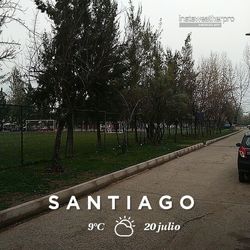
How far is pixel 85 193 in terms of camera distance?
1068 cm

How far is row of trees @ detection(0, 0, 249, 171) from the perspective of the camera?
1420cm

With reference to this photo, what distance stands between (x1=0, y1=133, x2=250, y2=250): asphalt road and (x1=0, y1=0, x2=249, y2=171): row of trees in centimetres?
459

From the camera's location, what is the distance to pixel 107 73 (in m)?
18.1

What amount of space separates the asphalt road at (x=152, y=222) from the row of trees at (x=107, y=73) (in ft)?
15.1

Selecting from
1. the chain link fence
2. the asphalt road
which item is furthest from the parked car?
the chain link fence

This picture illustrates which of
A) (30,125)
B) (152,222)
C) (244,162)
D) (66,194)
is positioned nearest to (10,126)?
(30,125)

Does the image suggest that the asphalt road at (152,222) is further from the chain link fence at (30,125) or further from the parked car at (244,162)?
the chain link fence at (30,125)

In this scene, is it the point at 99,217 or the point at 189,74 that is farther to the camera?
the point at 189,74

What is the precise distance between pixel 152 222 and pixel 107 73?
36.7 ft

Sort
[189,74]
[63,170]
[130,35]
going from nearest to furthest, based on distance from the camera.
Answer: [63,170] → [130,35] → [189,74]

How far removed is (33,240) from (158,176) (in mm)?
7843

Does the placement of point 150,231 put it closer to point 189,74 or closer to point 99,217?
point 99,217

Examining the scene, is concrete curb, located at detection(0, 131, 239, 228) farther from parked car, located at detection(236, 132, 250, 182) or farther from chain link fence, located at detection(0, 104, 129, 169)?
chain link fence, located at detection(0, 104, 129, 169)

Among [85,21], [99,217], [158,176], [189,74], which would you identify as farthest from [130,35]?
[99,217]
